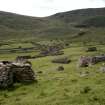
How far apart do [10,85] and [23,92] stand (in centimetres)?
257

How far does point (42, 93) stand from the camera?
82.8ft

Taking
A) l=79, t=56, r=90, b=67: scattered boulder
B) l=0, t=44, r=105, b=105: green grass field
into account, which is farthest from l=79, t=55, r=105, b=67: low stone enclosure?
l=0, t=44, r=105, b=105: green grass field

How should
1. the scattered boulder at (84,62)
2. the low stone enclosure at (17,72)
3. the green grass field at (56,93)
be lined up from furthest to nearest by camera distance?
the scattered boulder at (84,62) < the low stone enclosure at (17,72) < the green grass field at (56,93)

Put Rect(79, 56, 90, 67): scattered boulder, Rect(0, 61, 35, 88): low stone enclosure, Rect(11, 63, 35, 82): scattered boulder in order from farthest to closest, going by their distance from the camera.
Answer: Rect(79, 56, 90, 67): scattered boulder, Rect(11, 63, 35, 82): scattered boulder, Rect(0, 61, 35, 88): low stone enclosure

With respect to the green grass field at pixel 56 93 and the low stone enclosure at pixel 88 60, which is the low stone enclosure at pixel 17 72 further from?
the low stone enclosure at pixel 88 60

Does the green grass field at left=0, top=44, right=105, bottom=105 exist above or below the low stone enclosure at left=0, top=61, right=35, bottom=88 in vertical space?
below

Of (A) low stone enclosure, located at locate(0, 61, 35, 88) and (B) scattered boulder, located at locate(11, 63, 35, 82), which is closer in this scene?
(A) low stone enclosure, located at locate(0, 61, 35, 88)

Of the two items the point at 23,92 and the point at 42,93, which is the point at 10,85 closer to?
the point at 23,92

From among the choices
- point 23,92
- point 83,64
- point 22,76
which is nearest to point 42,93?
point 23,92

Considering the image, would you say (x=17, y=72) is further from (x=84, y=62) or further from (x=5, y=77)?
(x=84, y=62)

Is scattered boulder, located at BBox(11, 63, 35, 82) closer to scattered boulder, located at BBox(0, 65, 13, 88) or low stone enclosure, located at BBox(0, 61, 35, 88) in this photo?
low stone enclosure, located at BBox(0, 61, 35, 88)

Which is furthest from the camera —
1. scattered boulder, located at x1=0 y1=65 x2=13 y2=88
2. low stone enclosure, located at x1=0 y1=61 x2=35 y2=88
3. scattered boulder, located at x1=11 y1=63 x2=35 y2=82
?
scattered boulder, located at x1=11 y1=63 x2=35 y2=82

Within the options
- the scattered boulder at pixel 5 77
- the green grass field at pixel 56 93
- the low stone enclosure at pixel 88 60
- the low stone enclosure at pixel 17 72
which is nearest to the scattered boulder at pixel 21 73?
the low stone enclosure at pixel 17 72

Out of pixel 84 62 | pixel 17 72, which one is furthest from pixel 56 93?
pixel 84 62
